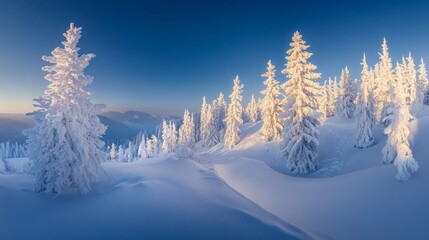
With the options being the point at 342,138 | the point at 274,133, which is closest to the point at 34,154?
the point at 274,133

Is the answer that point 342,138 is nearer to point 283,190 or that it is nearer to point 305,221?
point 283,190

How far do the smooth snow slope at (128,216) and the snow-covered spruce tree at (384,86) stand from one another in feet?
151

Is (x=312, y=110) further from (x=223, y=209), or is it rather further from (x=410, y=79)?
(x=410, y=79)

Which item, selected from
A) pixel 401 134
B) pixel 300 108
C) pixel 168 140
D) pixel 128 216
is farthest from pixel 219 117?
pixel 128 216

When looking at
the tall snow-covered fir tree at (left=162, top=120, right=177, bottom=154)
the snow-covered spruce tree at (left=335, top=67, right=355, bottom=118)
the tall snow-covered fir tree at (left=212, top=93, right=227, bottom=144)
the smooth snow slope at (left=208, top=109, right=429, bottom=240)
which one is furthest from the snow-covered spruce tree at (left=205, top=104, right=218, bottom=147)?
the smooth snow slope at (left=208, top=109, right=429, bottom=240)

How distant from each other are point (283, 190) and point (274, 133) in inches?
1056

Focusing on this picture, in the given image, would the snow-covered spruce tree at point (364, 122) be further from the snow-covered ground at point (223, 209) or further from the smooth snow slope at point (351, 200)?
the snow-covered ground at point (223, 209)

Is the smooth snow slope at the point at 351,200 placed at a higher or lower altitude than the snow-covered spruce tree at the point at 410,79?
lower

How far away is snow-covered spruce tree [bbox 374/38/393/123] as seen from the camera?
47.4m

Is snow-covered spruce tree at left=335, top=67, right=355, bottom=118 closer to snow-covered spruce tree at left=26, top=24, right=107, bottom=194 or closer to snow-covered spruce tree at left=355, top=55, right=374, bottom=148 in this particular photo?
snow-covered spruce tree at left=355, top=55, right=374, bottom=148

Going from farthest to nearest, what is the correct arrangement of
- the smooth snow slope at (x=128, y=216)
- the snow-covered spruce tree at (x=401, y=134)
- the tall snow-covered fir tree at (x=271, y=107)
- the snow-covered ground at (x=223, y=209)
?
the tall snow-covered fir tree at (x=271, y=107)
the snow-covered spruce tree at (x=401, y=134)
the snow-covered ground at (x=223, y=209)
the smooth snow slope at (x=128, y=216)

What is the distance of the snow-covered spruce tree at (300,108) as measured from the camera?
2828 centimetres

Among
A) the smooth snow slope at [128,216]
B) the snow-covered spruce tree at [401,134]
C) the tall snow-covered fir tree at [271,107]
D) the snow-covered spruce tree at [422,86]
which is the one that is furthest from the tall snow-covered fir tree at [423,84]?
the smooth snow slope at [128,216]

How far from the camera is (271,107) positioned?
1788 inches
